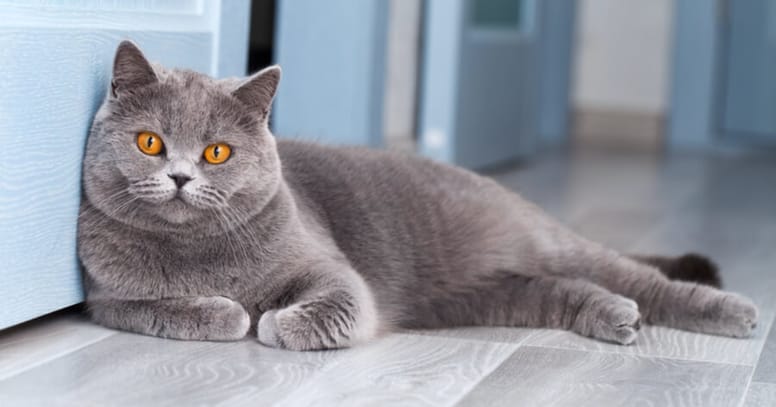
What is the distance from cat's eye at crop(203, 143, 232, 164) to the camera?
164 centimetres

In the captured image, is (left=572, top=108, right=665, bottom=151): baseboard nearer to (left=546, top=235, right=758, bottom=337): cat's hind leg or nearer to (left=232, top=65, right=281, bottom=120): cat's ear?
(left=546, top=235, right=758, bottom=337): cat's hind leg

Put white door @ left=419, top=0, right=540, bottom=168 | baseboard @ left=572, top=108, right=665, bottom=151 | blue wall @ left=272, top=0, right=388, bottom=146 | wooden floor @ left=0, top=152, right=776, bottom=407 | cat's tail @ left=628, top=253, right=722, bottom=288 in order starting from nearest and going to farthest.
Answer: wooden floor @ left=0, top=152, right=776, bottom=407, cat's tail @ left=628, top=253, right=722, bottom=288, blue wall @ left=272, top=0, right=388, bottom=146, white door @ left=419, top=0, right=540, bottom=168, baseboard @ left=572, top=108, right=665, bottom=151

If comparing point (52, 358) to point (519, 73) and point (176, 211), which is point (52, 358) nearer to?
point (176, 211)

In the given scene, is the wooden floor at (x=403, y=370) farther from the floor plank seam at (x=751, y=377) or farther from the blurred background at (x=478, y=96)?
the blurred background at (x=478, y=96)

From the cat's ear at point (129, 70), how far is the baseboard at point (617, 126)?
13.6ft

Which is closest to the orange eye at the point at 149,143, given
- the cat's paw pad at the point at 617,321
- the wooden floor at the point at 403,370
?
the wooden floor at the point at 403,370

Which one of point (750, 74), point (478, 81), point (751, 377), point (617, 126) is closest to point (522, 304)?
point (751, 377)

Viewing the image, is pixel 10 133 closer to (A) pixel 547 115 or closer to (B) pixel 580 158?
(B) pixel 580 158

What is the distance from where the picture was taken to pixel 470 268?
199 cm

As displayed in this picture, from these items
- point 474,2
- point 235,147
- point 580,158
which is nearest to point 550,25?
point 580,158

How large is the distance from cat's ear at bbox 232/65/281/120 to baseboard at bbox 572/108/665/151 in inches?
159

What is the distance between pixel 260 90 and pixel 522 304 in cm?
59

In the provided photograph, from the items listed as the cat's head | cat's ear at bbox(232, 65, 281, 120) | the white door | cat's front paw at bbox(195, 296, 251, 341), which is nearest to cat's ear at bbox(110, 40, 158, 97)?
the cat's head

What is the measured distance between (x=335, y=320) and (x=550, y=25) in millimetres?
3904
